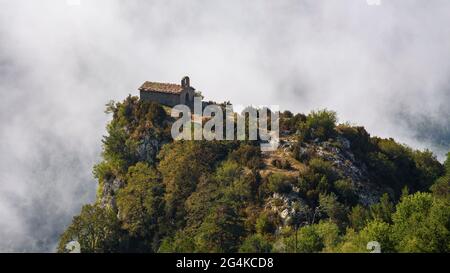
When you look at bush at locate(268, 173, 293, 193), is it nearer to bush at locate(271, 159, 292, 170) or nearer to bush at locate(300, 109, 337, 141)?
bush at locate(271, 159, 292, 170)

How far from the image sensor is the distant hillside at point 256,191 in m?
83.9

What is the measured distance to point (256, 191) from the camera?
98.1m

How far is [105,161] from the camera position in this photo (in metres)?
122

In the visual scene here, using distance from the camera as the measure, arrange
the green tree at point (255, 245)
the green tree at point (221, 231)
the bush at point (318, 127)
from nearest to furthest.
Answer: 1. the green tree at point (255, 245)
2. the green tree at point (221, 231)
3. the bush at point (318, 127)

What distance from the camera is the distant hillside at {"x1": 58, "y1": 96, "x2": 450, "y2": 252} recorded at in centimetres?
8394

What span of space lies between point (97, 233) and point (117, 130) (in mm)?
21249

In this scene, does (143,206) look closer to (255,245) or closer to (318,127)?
(255,245)

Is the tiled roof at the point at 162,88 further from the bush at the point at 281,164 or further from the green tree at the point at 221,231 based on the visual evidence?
the green tree at the point at 221,231

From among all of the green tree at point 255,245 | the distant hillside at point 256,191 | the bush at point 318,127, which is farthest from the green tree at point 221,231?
the bush at point 318,127

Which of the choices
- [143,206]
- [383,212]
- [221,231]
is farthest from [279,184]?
[143,206]

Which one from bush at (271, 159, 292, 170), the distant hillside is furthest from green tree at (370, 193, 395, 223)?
bush at (271, 159, 292, 170)
